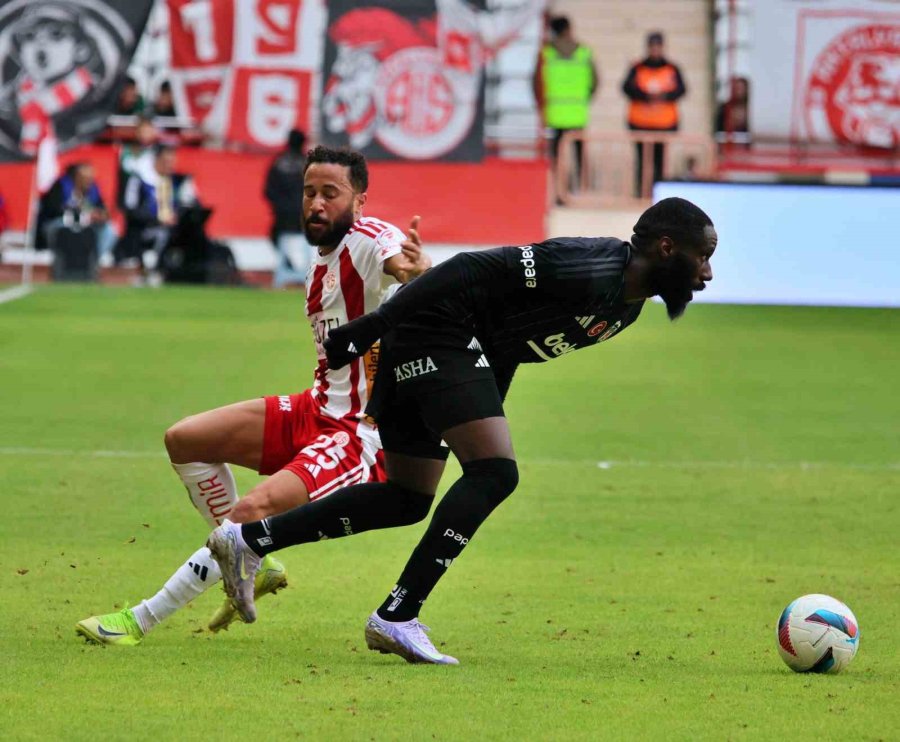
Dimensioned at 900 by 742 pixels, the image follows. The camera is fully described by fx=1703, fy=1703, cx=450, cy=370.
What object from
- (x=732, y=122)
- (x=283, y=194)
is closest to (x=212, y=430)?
(x=283, y=194)

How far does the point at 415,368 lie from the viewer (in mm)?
6152

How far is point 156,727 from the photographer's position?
5.20 meters

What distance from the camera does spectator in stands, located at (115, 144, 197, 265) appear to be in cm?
2355

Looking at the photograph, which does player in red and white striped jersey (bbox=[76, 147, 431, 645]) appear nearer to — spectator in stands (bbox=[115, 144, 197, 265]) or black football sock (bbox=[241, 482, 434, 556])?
black football sock (bbox=[241, 482, 434, 556])

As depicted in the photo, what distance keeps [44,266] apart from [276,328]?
6980 millimetres

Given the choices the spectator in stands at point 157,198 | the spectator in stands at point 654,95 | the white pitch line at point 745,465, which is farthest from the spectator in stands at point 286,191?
the white pitch line at point 745,465

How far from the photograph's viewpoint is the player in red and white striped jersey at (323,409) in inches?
267

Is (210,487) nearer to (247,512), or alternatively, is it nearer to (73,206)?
(247,512)

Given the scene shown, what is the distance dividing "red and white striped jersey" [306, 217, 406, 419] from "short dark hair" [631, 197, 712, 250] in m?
1.15

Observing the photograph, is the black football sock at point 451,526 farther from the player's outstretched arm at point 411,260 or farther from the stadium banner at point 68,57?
the stadium banner at point 68,57

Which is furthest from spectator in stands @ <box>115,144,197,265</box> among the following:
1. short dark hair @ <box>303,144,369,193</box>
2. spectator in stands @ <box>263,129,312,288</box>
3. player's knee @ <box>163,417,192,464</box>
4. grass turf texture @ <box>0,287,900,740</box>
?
player's knee @ <box>163,417,192,464</box>

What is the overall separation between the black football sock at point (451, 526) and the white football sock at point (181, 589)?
2.40ft

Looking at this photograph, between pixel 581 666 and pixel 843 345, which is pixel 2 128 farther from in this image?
pixel 581 666

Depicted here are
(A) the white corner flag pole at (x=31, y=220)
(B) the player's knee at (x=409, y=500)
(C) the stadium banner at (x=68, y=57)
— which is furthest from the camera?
(C) the stadium banner at (x=68, y=57)
